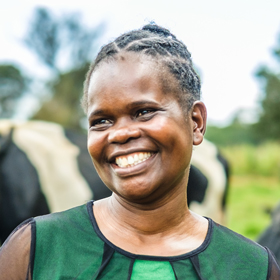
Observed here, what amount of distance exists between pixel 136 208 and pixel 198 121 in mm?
341

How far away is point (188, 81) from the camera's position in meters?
1.35

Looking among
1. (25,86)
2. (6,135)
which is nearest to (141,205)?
(6,135)

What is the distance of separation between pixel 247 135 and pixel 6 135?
14680 millimetres

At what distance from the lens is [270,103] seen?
1344 cm

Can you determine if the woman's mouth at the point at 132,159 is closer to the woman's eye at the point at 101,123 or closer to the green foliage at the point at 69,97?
the woman's eye at the point at 101,123

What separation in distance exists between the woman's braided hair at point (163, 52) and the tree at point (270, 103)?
41.3 ft

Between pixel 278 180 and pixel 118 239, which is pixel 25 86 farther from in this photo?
pixel 118 239

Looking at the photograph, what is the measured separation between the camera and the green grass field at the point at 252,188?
5.98 meters

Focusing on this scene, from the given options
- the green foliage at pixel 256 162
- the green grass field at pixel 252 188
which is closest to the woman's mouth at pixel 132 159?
the green grass field at pixel 252 188

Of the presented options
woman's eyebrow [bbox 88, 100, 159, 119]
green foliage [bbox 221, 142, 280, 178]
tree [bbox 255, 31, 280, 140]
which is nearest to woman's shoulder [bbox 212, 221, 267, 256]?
woman's eyebrow [bbox 88, 100, 159, 119]

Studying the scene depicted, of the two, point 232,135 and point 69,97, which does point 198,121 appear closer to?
point 69,97

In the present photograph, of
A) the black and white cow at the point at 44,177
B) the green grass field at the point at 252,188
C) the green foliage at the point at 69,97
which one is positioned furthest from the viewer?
the green foliage at the point at 69,97

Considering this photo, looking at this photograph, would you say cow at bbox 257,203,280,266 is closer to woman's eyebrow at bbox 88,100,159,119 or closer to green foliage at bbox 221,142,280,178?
woman's eyebrow at bbox 88,100,159,119

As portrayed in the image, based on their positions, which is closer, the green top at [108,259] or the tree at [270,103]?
the green top at [108,259]
